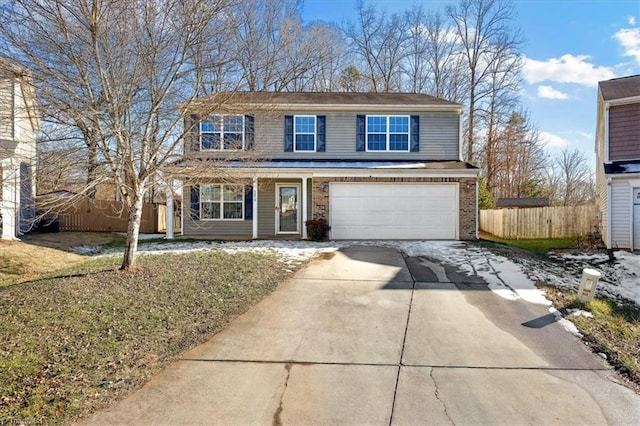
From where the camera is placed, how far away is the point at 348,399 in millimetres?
3674

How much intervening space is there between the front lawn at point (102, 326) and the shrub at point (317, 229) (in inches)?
196

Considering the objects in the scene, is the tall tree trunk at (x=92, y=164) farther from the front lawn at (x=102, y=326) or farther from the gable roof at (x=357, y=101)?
the gable roof at (x=357, y=101)

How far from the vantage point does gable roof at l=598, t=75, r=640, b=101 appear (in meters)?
13.7

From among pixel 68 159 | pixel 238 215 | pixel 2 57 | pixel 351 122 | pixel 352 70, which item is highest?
pixel 352 70

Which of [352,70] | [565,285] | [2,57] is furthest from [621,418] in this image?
[352,70]

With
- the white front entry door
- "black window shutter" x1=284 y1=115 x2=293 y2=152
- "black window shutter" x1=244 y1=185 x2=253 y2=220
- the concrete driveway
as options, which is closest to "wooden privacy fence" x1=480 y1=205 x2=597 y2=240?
the white front entry door

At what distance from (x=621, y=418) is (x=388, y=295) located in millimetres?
3830

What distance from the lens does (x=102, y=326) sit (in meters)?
5.01

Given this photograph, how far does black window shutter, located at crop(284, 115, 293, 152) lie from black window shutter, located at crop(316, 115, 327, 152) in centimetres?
107

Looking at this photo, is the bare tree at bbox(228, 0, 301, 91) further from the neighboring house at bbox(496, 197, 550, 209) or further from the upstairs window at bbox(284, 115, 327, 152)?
the neighboring house at bbox(496, 197, 550, 209)

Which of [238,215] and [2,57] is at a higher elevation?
[2,57]

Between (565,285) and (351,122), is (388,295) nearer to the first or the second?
(565,285)

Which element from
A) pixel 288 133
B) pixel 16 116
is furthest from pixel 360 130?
pixel 16 116

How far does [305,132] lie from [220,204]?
4503 millimetres
